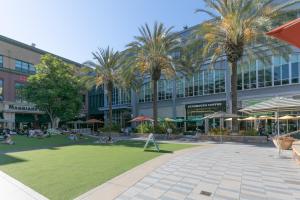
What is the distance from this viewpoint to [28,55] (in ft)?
191

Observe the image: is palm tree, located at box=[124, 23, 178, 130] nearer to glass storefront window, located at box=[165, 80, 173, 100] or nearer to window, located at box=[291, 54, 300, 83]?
window, located at box=[291, 54, 300, 83]

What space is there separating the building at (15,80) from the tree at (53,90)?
11.9 meters

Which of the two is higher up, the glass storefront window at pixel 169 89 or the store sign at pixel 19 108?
the glass storefront window at pixel 169 89

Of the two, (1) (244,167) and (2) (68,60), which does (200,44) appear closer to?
(1) (244,167)

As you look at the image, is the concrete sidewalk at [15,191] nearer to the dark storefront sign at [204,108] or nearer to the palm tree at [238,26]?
the palm tree at [238,26]

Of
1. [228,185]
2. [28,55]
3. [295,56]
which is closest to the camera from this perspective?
[228,185]

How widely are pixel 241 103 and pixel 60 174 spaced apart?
114 feet

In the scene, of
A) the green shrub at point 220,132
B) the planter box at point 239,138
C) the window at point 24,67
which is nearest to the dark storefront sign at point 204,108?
the green shrub at point 220,132

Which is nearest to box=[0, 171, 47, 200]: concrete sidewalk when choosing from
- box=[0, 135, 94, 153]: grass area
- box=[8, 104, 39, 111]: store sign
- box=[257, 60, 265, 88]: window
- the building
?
box=[0, 135, 94, 153]: grass area

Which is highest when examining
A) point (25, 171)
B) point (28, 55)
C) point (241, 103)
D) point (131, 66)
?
point (28, 55)

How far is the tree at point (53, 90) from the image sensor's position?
133ft

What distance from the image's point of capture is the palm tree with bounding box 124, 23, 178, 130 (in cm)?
3516

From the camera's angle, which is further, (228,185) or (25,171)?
(25,171)

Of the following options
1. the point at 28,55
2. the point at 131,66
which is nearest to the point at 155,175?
the point at 131,66
